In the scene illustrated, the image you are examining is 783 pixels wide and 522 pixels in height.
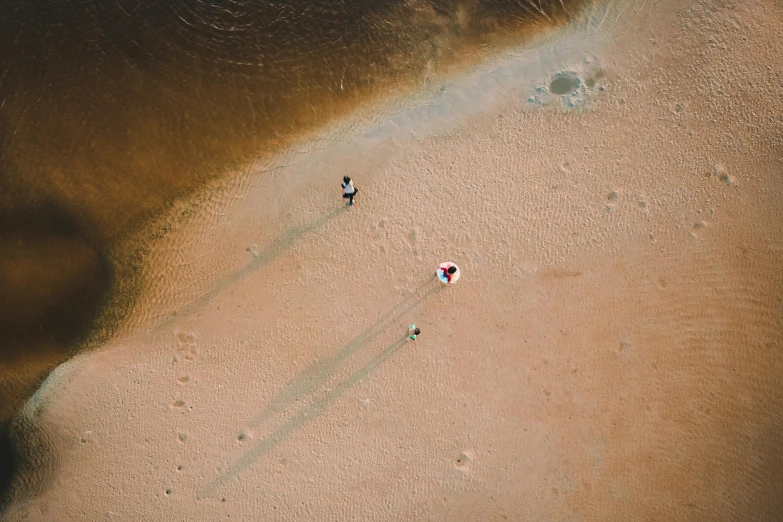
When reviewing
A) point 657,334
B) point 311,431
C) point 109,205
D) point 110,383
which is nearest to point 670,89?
point 657,334

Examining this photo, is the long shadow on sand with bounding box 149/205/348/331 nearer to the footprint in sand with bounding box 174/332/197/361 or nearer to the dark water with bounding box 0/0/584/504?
the footprint in sand with bounding box 174/332/197/361

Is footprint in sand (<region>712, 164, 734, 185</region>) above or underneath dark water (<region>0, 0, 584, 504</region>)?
underneath

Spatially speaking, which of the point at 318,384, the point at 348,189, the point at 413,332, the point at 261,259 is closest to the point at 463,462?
the point at 413,332

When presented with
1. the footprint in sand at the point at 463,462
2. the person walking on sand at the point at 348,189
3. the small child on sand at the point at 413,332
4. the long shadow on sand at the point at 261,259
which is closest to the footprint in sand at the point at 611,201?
the small child on sand at the point at 413,332

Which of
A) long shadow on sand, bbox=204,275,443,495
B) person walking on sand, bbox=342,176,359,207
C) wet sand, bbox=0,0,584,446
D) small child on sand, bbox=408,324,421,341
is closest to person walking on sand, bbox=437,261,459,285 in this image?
long shadow on sand, bbox=204,275,443,495

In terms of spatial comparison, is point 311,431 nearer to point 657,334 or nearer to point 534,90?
point 657,334
